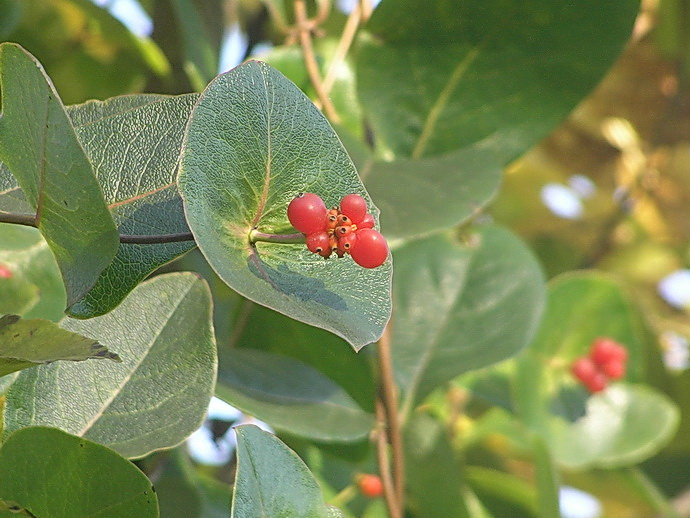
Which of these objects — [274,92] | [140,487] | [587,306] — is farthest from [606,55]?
[140,487]

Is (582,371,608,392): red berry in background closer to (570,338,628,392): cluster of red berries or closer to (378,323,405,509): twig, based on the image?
(570,338,628,392): cluster of red berries

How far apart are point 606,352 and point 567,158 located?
670 millimetres

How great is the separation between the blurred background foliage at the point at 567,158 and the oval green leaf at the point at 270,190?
0.34 metres

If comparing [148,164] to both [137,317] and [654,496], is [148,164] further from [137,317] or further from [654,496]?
[654,496]

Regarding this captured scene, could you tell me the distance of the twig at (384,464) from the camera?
85cm

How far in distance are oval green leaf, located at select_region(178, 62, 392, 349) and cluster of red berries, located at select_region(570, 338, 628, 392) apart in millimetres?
866

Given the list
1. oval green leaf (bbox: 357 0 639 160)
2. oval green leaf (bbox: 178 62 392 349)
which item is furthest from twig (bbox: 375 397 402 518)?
oval green leaf (bbox: 178 62 392 349)

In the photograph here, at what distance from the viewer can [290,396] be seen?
0.80 m

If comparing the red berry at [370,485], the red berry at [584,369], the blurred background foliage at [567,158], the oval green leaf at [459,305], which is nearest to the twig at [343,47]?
the blurred background foliage at [567,158]

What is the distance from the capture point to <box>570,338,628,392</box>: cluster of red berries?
129 cm

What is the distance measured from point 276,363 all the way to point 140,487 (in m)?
0.36

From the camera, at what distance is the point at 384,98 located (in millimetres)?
991

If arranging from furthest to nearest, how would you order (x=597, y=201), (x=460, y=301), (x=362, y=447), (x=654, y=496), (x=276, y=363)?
(x=597, y=201), (x=654, y=496), (x=460, y=301), (x=362, y=447), (x=276, y=363)

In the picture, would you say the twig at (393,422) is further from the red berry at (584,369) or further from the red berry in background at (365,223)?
the red berry at (584,369)
